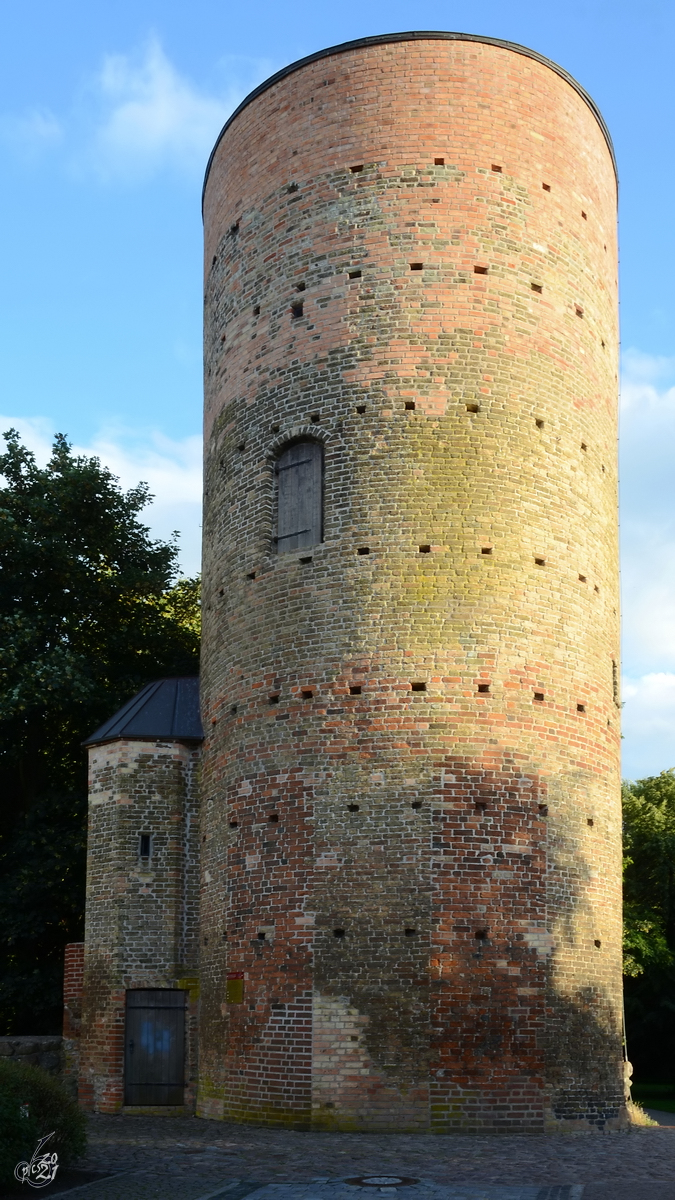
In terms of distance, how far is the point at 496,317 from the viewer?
1767cm

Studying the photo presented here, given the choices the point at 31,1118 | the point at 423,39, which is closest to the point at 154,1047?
the point at 31,1118

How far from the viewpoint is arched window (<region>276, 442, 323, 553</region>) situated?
58.0ft

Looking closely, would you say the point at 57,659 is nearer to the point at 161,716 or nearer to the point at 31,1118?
the point at 161,716

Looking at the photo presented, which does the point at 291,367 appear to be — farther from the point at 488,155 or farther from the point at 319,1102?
the point at 319,1102

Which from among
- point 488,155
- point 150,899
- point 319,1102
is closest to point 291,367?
point 488,155

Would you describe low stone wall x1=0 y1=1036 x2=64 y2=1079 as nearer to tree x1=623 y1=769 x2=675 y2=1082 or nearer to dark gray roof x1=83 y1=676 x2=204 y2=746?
dark gray roof x1=83 y1=676 x2=204 y2=746

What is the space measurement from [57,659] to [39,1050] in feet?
25.6

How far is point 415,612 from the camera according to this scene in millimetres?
16609

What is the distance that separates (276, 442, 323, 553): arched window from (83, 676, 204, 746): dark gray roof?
12.4ft

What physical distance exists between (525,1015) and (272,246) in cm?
1136

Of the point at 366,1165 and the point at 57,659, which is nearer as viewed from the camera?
the point at 366,1165

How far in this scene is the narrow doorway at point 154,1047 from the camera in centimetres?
1862

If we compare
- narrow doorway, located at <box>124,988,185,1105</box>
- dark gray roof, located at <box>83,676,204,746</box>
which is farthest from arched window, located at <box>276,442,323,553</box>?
narrow doorway, located at <box>124,988,185,1105</box>

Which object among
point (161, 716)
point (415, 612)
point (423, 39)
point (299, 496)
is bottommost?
point (161, 716)
